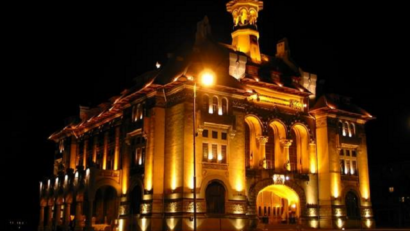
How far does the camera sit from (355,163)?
74688 millimetres

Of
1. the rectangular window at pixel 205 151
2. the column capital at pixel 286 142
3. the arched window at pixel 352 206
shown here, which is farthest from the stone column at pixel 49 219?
the arched window at pixel 352 206

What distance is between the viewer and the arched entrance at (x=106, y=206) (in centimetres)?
7319

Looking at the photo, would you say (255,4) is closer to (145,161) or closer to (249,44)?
(249,44)

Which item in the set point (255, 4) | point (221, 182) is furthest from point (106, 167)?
point (255, 4)

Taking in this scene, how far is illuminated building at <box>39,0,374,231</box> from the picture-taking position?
5947 centimetres

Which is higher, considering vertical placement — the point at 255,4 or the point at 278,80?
the point at 255,4

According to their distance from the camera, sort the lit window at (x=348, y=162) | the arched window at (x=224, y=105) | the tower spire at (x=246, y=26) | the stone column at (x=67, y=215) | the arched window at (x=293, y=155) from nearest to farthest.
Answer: the arched window at (x=224, y=105), the stone column at (x=67, y=215), the arched window at (x=293, y=155), the lit window at (x=348, y=162), the tower spire at (x=246, y=26)

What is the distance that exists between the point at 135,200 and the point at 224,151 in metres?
12.8

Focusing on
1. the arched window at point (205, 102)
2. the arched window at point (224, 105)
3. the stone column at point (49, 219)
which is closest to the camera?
the arched window at point (205, 102)

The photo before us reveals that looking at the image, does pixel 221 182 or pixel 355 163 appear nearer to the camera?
pixel 221 182

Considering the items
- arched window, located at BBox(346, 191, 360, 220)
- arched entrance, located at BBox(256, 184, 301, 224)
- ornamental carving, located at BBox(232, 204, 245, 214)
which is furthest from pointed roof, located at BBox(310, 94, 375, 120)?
ornamental carving, located at BBox(232, 204, 245, 214)

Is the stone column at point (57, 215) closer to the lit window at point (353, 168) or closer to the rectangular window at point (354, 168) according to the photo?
the lit window at point (353, 168)

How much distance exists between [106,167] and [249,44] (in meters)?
27.6

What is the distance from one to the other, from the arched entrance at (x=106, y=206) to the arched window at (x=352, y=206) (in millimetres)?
32448
